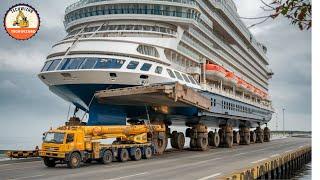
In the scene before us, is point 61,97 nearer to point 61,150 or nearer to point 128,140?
point 128,140

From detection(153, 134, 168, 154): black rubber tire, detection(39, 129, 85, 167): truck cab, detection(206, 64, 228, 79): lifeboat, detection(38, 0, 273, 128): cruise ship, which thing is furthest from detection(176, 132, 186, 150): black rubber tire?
detection(39, 129, 85, 167): truck cab

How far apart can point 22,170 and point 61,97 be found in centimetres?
1697

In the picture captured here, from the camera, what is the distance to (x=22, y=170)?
22328mm

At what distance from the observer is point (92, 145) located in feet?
81.6

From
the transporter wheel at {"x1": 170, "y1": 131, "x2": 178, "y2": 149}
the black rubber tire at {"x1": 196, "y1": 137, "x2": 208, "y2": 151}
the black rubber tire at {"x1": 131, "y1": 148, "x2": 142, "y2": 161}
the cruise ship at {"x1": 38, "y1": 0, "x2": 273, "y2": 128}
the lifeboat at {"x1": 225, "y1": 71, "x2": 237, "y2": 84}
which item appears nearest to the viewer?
the black rubber tire at {"x1": 131, "y1": 148, "x2": 142, "y2": 161}

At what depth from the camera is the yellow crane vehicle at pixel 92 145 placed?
925 inches

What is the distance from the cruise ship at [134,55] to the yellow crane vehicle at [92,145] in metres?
4.64

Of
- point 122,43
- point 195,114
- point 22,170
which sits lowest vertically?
point 22,170

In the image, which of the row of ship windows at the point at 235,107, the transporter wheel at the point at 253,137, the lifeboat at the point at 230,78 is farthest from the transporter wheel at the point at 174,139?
the transporter wheel at the point at 253,137

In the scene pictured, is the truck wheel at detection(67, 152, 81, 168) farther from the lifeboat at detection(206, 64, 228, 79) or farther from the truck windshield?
the lifeboat at detection(206, 64, 228, 79)

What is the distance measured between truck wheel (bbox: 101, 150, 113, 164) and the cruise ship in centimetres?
669

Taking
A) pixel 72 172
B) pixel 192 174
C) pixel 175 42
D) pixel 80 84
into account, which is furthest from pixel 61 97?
pixel 192 174

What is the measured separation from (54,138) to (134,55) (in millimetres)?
11329

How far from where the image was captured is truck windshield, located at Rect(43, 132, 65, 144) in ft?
77.7
